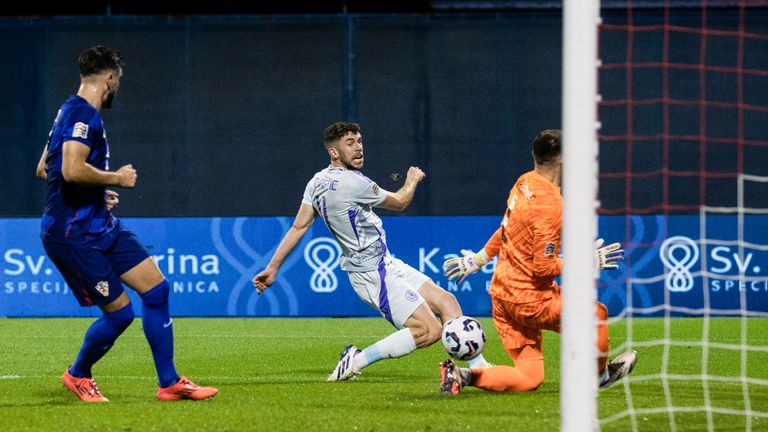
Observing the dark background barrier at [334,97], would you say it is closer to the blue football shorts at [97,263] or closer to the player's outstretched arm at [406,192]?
the player's outstretched arm at [406,192]

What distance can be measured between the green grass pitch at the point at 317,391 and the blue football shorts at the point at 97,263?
1.92 ft

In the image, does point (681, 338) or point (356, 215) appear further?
point (681, 338)

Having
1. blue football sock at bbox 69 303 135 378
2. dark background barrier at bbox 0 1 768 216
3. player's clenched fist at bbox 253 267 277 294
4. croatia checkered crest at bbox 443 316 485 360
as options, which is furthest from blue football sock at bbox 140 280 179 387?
dark background barrier at bbox 0 1 768 216

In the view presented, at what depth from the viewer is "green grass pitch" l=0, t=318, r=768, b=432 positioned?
5621mm

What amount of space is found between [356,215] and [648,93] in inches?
391

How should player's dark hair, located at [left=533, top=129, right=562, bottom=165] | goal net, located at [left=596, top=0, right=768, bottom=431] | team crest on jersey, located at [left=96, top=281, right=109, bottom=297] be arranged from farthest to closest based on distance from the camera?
goal net, located at [left=596, top=0, right=768, bottom=431] → player's dark hair, located at [left=533, top=129, right=562, bottom=165] → team crest on jersey, located at [left=96, top=281, right=109, bottom=297]

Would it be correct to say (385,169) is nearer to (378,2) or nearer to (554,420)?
(378,2)

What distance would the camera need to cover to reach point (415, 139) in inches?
679

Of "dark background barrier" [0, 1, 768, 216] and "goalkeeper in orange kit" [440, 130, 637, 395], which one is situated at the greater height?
"dark background barrier" [0, 1, 768, 216]

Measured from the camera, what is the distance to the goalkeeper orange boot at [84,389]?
6.54 m

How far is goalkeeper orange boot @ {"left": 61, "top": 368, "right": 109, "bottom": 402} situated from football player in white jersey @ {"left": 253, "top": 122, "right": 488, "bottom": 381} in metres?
1.30

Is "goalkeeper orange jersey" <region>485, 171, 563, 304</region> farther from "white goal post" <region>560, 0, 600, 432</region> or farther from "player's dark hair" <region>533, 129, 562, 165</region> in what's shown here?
"white goal post" <region>560, 0, 600, 432</region>

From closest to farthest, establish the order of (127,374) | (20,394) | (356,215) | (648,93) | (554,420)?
(554,420)
(20,394)
(356,215)
(127,374)
(648,93)

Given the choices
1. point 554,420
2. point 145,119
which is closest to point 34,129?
point 145,119
